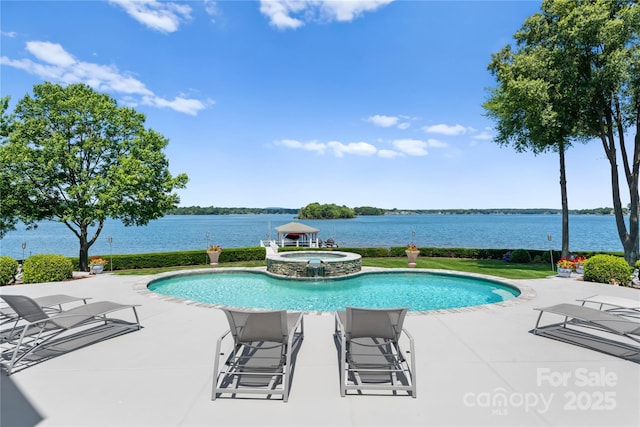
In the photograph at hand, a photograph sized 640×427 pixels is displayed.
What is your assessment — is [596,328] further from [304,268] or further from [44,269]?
[44,269]

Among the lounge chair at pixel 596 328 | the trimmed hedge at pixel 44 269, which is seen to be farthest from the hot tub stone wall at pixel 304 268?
the lounge chair at pixel 596 328

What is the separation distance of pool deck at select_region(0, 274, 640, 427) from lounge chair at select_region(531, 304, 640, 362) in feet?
0.95

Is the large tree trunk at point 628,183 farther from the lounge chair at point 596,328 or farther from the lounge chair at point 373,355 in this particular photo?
the lounge chair at point 373,355

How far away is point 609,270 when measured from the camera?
35.6ft

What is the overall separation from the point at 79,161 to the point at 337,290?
14125 mm

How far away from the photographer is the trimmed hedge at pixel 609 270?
10609mm

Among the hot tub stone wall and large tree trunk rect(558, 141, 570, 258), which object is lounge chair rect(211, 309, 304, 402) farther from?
large tree trunk rect(558, 141, 570, 258)

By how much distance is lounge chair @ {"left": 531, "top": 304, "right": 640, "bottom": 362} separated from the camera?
14.9 ft

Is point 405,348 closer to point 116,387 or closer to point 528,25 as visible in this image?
point 116,387

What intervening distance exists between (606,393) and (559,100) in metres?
16.4

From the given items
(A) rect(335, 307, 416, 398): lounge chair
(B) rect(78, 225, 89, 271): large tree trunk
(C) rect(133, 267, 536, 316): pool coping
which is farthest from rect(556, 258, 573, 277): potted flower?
(B) rect(78, 225, 89, 271): large tree trunk

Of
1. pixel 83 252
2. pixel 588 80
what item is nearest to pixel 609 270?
pixel 588 80

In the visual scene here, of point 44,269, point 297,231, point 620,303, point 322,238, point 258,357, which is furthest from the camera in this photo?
point 322,238

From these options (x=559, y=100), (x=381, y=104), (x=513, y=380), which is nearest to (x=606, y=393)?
(x=513, y=380)
